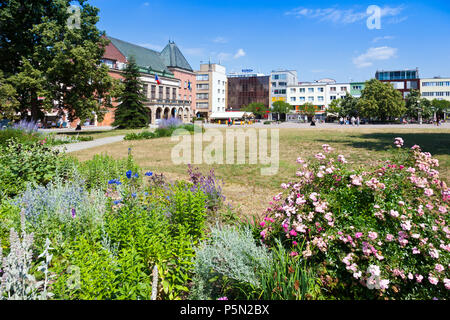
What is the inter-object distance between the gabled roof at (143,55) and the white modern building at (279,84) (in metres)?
46.9

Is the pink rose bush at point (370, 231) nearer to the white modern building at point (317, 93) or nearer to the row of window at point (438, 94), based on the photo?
the white modern building at point (317, 93)

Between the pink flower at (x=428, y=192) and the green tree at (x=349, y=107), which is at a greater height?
the green tree at (x=349, y=107)

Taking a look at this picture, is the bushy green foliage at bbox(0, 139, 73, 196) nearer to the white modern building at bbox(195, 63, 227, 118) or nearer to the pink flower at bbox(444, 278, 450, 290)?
the pink flower at bbox(444, 278, 450, 290)

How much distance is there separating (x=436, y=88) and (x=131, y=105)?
330 feet

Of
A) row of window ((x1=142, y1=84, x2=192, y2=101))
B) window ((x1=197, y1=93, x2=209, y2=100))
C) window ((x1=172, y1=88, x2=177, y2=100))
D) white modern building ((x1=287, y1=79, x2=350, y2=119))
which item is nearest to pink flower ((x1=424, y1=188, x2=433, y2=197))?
row of window ((x1=142, y1=84, x2=192, y2=101))

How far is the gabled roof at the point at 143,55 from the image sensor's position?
62112 mm

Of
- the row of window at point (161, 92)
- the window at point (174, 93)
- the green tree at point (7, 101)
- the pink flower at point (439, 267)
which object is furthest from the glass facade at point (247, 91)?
the pink flower at point (439, 267)

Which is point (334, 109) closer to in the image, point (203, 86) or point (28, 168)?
point (203, 86)

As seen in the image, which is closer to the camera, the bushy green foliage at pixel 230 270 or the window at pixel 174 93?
the bushy green foliage at pixel 230 270

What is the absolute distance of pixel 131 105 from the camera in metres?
38.9

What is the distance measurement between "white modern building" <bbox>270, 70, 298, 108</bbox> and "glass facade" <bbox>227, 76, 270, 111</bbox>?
7.41ft

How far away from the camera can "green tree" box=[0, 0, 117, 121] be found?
24.4m

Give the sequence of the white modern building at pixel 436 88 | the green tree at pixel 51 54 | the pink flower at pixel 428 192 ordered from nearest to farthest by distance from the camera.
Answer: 1. the pink flower at pixel 428 192
2. the green tree at pixel 51 54
3. the white modern building at pixel 436 88

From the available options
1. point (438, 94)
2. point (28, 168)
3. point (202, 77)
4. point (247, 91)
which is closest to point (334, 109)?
point (247, 91)
